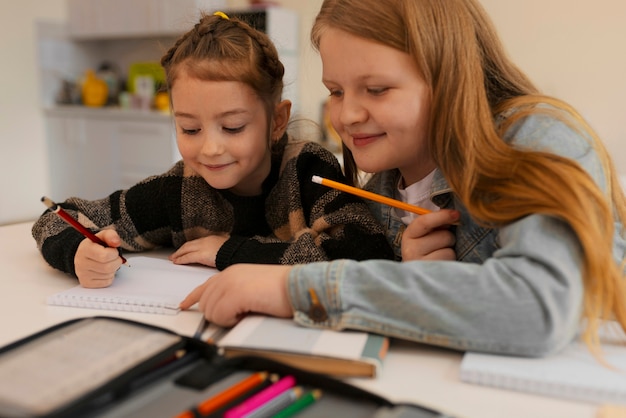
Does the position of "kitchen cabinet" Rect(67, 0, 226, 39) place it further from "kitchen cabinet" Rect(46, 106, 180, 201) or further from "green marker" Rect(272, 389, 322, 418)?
"green marker" Rect(272, 389, 322, 418)

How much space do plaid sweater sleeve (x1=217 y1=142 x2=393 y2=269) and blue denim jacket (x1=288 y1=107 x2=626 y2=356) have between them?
250mm

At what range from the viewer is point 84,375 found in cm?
48

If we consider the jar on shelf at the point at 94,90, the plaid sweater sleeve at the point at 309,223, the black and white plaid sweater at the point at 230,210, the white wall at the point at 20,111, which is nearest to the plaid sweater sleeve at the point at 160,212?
the black and white plaid sweater at the point at 230,210

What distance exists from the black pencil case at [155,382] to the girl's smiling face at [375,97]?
1.21 feet

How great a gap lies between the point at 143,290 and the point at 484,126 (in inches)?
18.4

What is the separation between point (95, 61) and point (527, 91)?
3.60 metres

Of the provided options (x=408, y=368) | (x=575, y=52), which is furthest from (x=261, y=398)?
(x=575, y=52)

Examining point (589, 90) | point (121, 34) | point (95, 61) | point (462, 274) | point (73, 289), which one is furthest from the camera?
point (95, 61)

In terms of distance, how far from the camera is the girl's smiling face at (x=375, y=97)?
0.75m

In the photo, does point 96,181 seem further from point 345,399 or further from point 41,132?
point 345,399

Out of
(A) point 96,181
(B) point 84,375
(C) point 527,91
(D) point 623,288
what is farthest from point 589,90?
(A) point 96,181

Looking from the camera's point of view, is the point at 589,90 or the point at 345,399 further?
the point at 589,90

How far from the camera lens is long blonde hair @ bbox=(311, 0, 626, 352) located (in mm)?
606

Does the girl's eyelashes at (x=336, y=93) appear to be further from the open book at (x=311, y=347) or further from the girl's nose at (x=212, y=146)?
the open book at (x=311, y=347)
